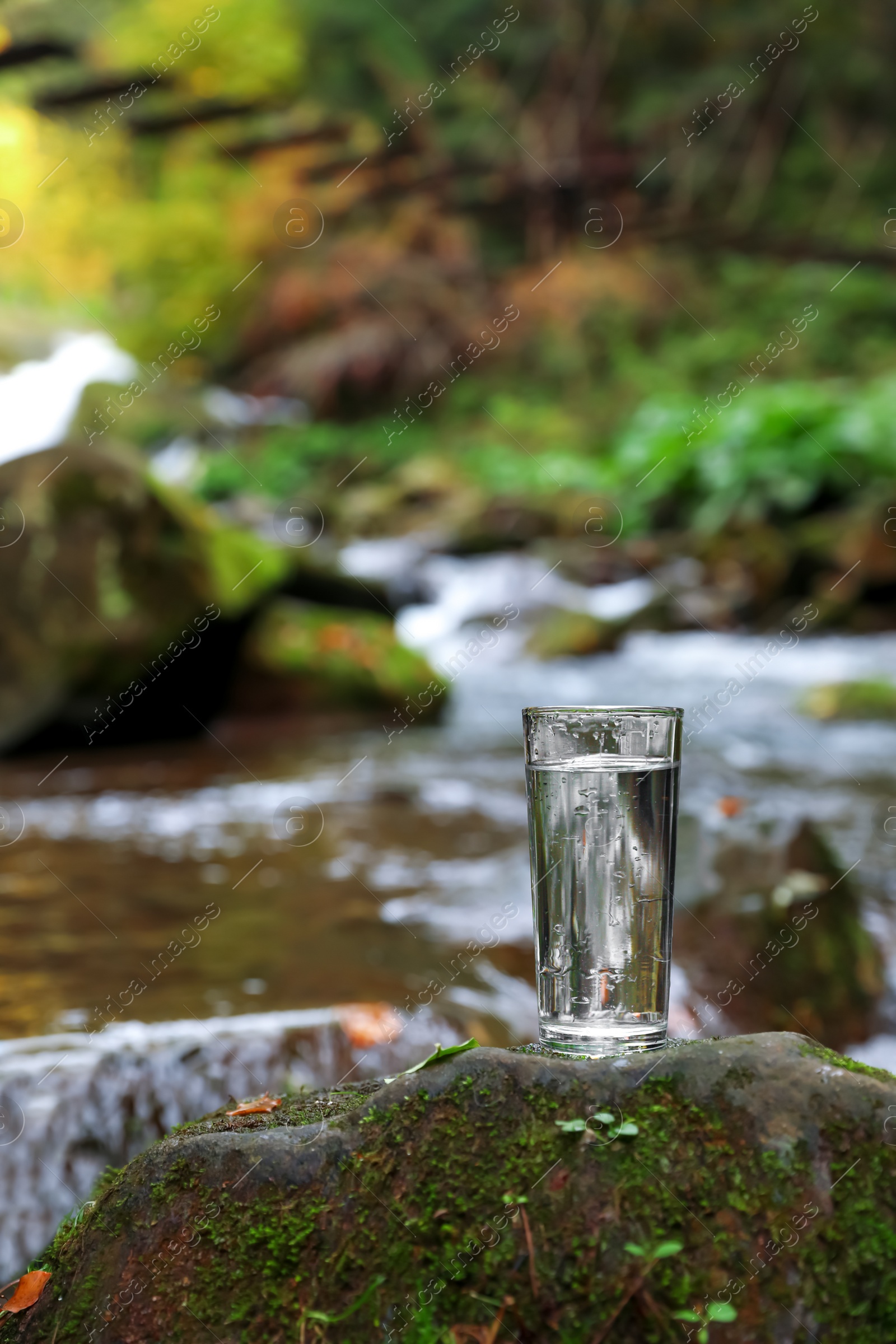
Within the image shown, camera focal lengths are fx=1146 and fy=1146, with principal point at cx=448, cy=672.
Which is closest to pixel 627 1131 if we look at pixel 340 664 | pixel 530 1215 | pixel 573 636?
pixel 530 1215

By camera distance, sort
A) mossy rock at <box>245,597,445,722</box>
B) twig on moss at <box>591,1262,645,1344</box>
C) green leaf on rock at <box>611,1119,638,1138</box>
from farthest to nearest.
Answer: mossy rock at <box>245,597,445,722</box>
green leaf on rock at <box>611,1119,638,1138</box>
twig on moss at <box>591,1262,645,1344</box>

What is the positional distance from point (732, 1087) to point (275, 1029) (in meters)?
2.26

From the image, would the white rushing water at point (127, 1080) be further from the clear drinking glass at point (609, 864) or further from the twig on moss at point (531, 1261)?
the twig on moss at point (531, 1261)

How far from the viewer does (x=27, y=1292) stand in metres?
1.30

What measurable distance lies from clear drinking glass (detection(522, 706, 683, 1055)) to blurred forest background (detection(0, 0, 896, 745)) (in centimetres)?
1324

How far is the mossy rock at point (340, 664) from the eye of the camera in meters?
9.32

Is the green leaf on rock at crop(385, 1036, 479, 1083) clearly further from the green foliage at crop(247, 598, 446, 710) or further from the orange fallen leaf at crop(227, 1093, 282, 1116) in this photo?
the green foliage at crop(247, 598, 446, 710)

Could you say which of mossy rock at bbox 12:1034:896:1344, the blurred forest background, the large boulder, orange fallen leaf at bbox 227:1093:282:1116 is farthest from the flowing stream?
the blurred forest background

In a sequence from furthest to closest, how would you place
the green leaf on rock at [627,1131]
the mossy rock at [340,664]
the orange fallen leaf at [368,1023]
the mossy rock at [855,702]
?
the mossy rock at [340,664], the mossy rock at [855,702], the orange fallen leaf at [368,1023], the green leaf on rock at [627,1131]

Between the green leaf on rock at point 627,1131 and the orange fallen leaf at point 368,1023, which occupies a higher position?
the green leaf on rock at point 627,1131

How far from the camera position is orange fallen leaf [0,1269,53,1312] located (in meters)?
1.29

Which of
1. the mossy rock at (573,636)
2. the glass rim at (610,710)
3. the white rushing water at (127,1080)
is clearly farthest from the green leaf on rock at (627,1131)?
the mossy rock at (573,636)

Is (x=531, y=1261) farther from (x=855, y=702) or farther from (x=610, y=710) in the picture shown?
(x=855, y=702)

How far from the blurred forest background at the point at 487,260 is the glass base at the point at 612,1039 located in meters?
13.3
